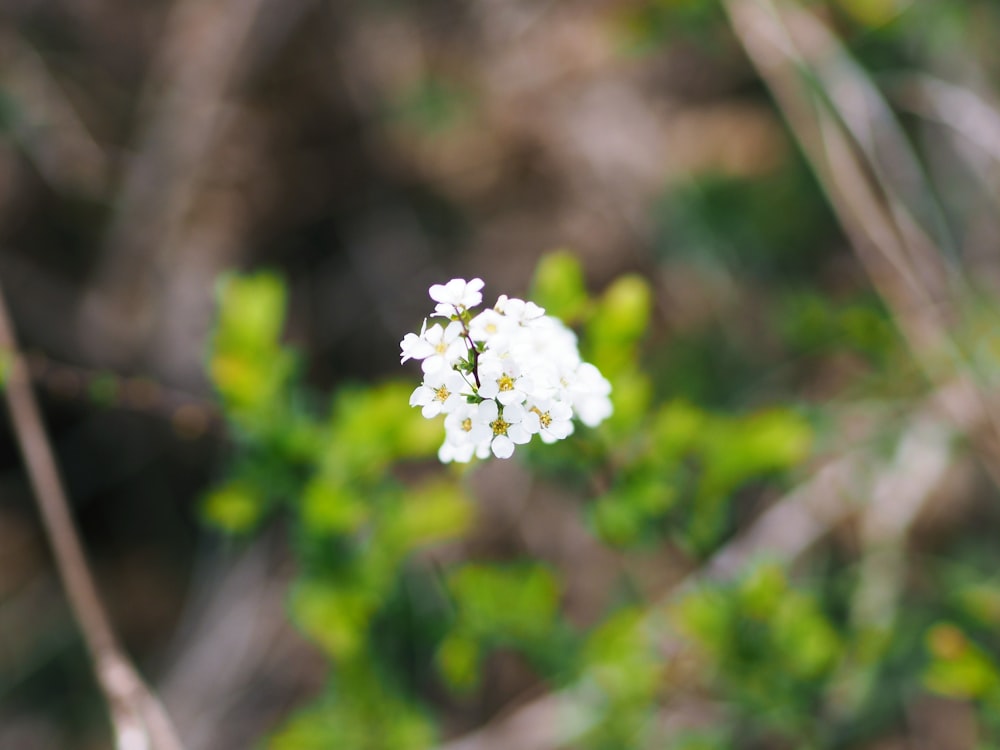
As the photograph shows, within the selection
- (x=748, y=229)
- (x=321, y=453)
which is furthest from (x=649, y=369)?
(x=321, y=453)

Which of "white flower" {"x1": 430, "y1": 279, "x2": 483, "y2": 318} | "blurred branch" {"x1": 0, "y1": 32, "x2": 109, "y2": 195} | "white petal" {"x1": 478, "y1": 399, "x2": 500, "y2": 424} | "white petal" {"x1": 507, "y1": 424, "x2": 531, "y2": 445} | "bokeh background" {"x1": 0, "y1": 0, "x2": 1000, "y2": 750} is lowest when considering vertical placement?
"white petal" {"x1": 507, "y1": 424, "x2": 531, "y2": 445}

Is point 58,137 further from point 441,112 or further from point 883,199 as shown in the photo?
point 883,199

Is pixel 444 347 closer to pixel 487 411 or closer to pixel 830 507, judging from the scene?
pixel 487 411

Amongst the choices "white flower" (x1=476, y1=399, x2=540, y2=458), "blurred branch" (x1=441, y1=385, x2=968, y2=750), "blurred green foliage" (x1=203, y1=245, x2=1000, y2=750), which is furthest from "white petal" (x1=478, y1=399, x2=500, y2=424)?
"blurred branch" (x1=441, y1=385, x2=968, y2=750)

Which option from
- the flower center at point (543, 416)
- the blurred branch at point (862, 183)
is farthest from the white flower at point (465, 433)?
the blurred branch at point (862, 183)

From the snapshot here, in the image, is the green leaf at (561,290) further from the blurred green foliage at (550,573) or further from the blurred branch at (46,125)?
the blurred branch at (46,125)

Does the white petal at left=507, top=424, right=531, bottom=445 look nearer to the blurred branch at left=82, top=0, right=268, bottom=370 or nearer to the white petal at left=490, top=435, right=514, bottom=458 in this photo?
the white petal at left=490, top=435, right=514, bottom=458

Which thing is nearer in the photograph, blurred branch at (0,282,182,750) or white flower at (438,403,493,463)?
white flower at (438,403,493,463)
